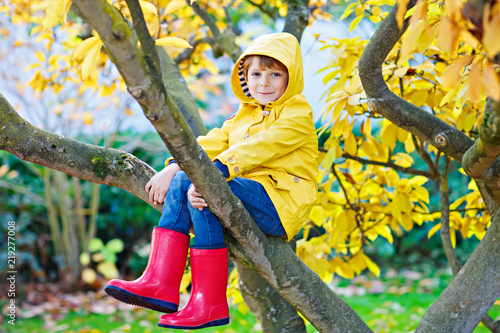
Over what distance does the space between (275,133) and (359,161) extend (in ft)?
2.54

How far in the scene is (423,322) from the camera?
1.54 m

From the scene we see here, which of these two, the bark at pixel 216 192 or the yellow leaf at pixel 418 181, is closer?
the bark at pixel 216 192

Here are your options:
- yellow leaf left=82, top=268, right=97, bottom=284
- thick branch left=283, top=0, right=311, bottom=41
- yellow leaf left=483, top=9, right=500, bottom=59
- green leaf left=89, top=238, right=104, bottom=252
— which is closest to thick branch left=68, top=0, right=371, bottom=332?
yellow leaf left=483, top=9, right=500, bottom=59

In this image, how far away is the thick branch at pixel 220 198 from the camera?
81 centimetres

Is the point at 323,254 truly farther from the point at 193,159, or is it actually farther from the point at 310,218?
the point at 193,159

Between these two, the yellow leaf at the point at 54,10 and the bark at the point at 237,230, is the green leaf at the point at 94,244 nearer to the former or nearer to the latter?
the bark at the point at 237,230

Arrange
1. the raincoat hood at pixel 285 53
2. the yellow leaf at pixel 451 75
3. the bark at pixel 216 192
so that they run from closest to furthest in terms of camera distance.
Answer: the yellow leaf at pixel 451 75
the bark at pixel 216 192
the raincoat hood at pixel 285 53

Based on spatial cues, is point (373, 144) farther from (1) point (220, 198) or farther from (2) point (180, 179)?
(1) point (220, 198)

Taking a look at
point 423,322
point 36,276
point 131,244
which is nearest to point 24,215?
point 36,276

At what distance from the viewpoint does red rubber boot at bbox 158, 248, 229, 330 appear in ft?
4.43

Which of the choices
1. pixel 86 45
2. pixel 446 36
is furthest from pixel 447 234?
pixel 86 45

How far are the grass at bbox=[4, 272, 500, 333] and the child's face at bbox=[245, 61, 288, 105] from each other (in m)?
2.21

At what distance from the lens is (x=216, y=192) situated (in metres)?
1.16

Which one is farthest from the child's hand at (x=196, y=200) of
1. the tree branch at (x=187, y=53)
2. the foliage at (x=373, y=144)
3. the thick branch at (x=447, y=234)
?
the tree branch at (x=187, y=53)
